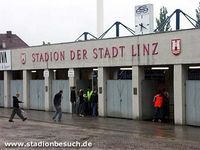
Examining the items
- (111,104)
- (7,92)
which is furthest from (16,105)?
(7,92)

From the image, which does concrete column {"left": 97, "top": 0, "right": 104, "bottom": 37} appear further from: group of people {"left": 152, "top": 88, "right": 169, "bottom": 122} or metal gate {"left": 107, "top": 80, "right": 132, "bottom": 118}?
group of people {"left": 152, "top": 88, "right": 169, "bottom": 122}

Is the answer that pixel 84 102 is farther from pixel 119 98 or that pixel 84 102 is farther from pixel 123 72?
pixel 123 72

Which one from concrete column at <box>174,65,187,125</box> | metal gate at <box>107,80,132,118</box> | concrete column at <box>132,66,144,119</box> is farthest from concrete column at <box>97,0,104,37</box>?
concrete column at <box>174,65,187,125</box>

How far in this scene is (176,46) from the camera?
23.8m

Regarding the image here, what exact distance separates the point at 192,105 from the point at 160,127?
202 centimetres

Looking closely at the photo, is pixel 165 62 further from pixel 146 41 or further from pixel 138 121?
pixel 138 121

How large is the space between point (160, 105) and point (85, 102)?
6035 mm

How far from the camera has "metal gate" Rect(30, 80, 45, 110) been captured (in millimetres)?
34562

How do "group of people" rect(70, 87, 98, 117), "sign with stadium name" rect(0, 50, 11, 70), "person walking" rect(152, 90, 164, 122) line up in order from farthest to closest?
1. "sign with stadium name" rect(0, 50, 11, 70)
2. "group of people" rect(70, 87, 98, 117)
3. "person walking" rect(152, 90, 164, 122)

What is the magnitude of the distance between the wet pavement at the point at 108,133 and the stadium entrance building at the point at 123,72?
4.64 feet

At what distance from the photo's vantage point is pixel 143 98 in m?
26.2

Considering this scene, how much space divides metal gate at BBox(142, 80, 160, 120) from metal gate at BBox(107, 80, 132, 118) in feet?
2.88

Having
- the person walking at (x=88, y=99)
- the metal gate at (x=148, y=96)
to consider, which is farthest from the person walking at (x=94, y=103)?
the metal gate at (x=148, y=96)

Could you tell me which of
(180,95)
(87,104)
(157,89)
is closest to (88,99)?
(87,104)
